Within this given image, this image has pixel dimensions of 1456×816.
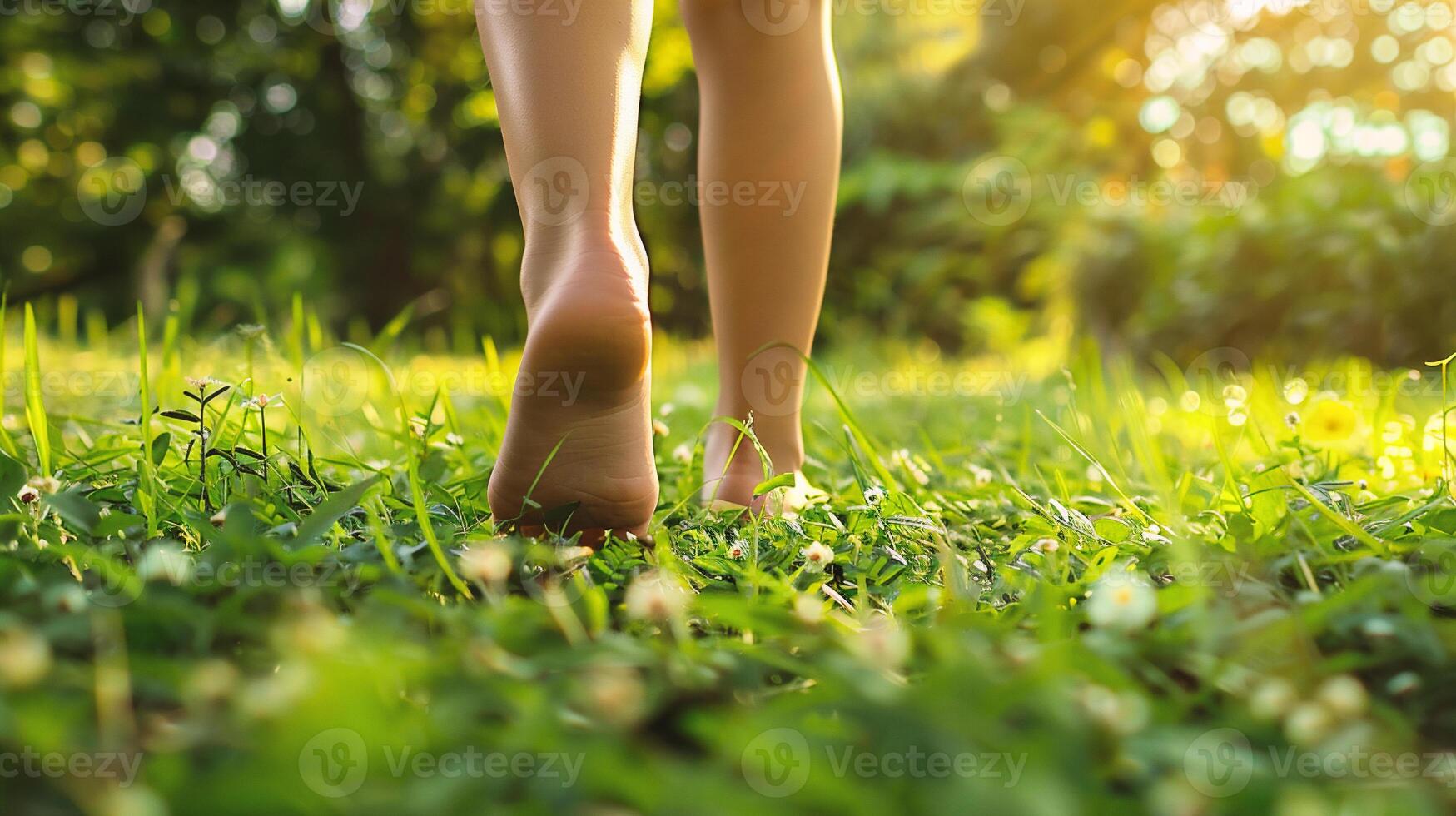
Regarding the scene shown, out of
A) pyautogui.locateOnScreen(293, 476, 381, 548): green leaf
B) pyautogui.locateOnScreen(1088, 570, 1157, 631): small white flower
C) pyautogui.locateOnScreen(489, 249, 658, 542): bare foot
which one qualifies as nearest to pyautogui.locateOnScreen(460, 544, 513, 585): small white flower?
pyautogui.locateOnScreen(293, 476, 381, 548): green leaf

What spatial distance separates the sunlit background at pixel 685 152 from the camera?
4703 millimetres

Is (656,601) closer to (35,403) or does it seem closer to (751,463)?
(751,463)

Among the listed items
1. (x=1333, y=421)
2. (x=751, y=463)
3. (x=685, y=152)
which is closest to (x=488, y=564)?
(x=751, y=463)

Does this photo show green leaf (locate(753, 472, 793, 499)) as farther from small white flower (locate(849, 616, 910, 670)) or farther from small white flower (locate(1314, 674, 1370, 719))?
small white flower (locate(1314, 674, 1370, 719))

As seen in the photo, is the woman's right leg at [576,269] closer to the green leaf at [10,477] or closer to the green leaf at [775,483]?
the green leaf at [775,483]

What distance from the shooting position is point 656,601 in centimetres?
59

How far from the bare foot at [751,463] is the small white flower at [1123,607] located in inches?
18.8

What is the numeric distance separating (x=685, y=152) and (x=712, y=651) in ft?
21.6

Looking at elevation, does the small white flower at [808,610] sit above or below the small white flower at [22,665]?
below

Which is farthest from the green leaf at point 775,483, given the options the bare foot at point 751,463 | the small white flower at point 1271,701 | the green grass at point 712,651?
the small white flower at point 1271,701

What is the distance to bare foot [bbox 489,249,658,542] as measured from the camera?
0.81 meters

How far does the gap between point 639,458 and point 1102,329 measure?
3.89 m

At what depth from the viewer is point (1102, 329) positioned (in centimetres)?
432

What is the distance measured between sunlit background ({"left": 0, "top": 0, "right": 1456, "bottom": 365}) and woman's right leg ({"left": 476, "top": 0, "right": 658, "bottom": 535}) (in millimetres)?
3526
